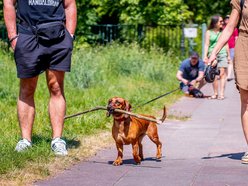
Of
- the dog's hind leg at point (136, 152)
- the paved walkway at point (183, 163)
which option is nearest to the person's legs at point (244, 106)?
the paved walkway at point (183, 163)

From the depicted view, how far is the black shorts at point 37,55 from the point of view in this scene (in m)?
7.71

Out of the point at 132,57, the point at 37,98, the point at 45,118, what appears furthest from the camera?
the point at 132,57

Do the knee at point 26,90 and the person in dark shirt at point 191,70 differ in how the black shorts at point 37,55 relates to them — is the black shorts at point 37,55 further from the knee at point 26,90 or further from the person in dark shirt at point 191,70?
the person in dark shirt at point 191,70

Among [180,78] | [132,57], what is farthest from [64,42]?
[132,57]

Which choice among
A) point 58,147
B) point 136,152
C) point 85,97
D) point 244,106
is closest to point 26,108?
point 58,147

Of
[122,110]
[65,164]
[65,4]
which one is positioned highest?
[65,4]

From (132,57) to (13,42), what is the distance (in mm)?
10343

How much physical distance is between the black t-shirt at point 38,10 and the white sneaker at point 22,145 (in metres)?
1.27

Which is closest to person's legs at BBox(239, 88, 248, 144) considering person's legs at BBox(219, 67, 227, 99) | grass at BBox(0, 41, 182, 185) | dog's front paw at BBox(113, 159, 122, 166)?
dog's front paw at BBox(113, 159, 122, 166)

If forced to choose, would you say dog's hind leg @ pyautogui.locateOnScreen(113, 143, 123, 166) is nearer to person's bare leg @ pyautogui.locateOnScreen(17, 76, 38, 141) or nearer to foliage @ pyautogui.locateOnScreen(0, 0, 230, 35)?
person's bare leg @ pyautogui.locateOnScreen(17, 76, 38, 141)

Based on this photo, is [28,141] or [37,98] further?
[37,98]

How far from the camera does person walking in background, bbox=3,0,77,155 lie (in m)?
7.71

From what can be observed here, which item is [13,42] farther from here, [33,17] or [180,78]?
[180,78]

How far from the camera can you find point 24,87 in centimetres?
795
